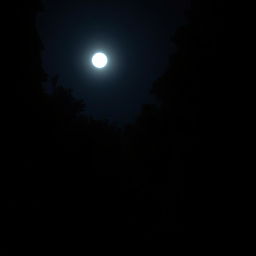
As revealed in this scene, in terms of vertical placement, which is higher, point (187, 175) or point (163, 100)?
point (163, 100)

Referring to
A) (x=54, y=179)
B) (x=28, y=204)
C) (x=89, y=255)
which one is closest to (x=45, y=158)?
(x=54, y=179)

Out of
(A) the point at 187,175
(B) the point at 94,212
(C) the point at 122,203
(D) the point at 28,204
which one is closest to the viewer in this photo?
(D) the point at 28,204

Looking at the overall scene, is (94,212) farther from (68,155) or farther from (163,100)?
(163,100)

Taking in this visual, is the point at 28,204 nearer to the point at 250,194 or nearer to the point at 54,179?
the point at 54,179

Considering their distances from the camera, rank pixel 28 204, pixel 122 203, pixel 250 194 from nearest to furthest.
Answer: pixel 28 204, pixel 250 194, pixel 122 203

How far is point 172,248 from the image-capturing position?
7.07 metres

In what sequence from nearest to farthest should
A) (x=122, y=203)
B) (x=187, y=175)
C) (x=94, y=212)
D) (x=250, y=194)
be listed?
(x=250, y=194) < (x=187, y=175) < (x=94, y=212) < (x=122, y=203)

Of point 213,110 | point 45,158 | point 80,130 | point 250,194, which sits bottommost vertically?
point 250,194

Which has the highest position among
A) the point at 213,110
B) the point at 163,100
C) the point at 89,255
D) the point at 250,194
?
the point at 163,100

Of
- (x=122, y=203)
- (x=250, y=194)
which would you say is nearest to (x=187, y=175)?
(x=250, y=194)

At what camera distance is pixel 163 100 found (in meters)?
9.45

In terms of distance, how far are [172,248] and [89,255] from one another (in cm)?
220

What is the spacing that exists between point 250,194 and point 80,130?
17.8 ft

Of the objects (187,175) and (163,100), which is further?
(163,100)
